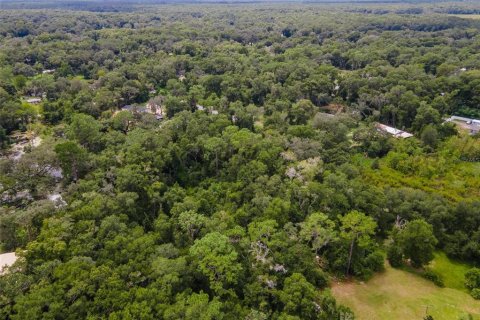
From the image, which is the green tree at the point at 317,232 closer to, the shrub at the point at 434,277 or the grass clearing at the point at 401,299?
the grass clearing at the point at 401,299

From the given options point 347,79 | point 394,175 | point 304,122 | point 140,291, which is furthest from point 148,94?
point 140,291

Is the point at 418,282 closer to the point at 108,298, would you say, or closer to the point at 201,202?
the point at 201,202

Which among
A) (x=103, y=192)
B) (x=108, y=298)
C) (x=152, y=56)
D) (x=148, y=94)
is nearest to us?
(x=108, y=298)

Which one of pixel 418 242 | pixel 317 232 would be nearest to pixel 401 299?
pixel 418 242

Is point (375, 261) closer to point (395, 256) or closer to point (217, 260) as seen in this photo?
point (395, 256)

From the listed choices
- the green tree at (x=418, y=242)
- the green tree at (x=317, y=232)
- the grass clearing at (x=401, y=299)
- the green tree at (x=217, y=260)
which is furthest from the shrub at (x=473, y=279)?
the green tree at (x=217, y=260)

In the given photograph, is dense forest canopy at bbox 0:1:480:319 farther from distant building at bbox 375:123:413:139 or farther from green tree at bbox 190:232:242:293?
distant building at bbox 375:123:413:139
